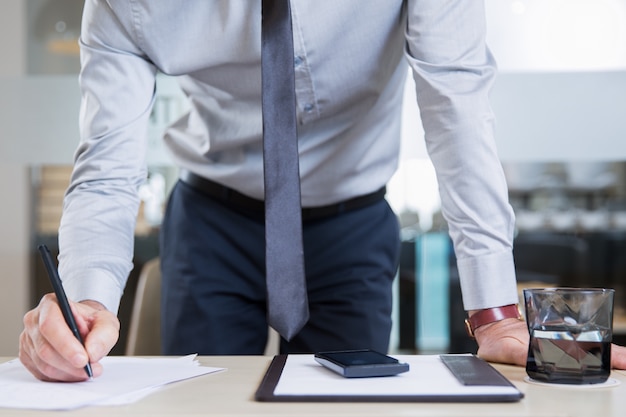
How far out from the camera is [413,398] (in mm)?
670

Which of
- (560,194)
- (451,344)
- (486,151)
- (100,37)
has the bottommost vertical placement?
(451,344)

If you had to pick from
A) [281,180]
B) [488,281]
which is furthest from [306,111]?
[488,281]

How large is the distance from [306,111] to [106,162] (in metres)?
0.35

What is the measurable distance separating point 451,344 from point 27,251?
1982 mm

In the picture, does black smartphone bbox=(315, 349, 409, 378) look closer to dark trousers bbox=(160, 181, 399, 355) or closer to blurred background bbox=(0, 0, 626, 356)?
dark trousers bbox=(160, 181, 399, 355)

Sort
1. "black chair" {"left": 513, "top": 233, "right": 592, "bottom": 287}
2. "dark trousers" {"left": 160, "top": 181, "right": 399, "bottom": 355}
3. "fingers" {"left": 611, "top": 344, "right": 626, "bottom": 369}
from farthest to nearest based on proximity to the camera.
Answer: "black chair" {"left": 513, "top": 233, "right": 592, "bottom": 287} → "dark trousers" {"left": 160, "top": 181, "right": 399, "bottom": 355} → "fingers" {"left": 611, "top": 344, "right": 626, "bottom": 369}

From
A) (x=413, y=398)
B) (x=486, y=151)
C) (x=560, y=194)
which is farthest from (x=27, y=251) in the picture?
(x=560, y=194)

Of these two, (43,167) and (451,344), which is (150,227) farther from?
(451,344)

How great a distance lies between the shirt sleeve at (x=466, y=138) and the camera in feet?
3.38

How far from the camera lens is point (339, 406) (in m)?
0.65

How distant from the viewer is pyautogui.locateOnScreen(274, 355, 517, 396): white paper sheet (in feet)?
2.25

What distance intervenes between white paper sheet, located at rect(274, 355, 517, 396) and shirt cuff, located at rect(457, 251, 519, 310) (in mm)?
206

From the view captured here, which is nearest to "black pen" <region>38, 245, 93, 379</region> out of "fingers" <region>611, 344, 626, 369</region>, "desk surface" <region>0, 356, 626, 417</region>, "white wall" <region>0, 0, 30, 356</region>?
"desk surface" <region>0, 356, 626, 417</region>

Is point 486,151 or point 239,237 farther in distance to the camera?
point 239,237
